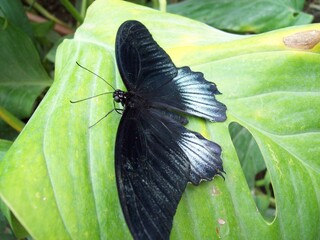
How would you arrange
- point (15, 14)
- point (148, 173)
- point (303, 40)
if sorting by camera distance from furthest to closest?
point (15, 14)
point (303, 40)
point (148, 173)

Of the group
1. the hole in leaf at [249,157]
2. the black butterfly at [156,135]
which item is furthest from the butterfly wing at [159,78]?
the hole in leaf at [249,157]

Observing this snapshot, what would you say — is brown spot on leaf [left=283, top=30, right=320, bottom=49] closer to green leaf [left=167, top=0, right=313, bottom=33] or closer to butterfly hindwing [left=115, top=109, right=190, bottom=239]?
butterfly hindwing [left=115, top=109, right=190, bottom=239]

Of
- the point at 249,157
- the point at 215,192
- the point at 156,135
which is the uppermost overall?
the point at 156,135

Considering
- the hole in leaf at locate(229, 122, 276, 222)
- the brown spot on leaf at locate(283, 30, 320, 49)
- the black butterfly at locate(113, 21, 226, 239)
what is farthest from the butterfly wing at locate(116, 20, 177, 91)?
the hole in leaf at locate(229, 122, 276, 222)

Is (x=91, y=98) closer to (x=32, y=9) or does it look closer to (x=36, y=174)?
(x=36, y=174)

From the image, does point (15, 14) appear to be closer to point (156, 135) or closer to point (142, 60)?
point (142, 60)

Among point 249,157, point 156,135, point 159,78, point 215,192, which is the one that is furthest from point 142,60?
point 249,157
